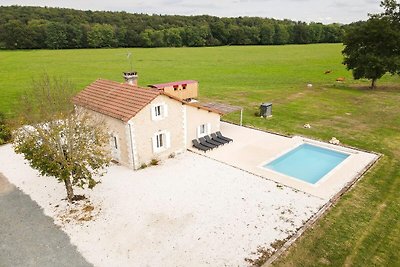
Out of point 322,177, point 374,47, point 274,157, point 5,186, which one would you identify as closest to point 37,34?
point 374,47

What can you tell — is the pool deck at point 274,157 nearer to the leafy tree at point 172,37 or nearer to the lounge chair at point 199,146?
the lounge chair at point 199,146

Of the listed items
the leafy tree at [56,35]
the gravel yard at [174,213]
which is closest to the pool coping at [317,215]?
the gravel yard at [174,213]

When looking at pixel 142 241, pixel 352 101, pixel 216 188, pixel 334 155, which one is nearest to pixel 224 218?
pixel 216 188

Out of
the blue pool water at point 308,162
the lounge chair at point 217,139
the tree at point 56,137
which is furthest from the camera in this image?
the lounge chair at point 217,139

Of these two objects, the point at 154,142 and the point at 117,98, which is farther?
the point at 117,98

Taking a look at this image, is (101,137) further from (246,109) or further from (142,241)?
(246,109)

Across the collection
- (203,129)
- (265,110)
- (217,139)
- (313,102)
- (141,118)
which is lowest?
(313,102)

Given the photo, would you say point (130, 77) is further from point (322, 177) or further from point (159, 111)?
point (322, 177)

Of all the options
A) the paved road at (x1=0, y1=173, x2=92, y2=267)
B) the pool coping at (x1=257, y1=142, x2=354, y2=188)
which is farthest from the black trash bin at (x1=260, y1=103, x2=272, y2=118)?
the paved road at (x1=0, y1=173, x2=92, y2=267)

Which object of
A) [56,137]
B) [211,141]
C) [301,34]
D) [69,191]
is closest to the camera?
[56,137]
